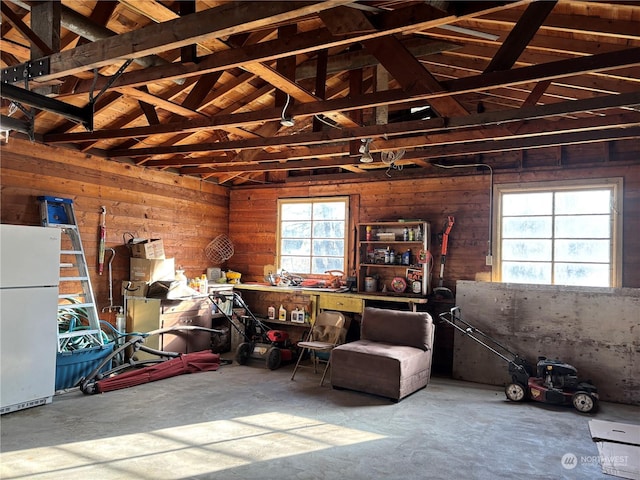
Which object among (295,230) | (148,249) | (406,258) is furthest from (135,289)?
(406,258)

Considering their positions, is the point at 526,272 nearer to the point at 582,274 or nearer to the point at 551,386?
the point at 582,274

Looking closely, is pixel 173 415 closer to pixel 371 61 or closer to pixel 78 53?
pixel 78 53

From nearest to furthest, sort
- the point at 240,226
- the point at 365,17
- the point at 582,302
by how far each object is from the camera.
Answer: the point at 365,17 < the point at 582,302 < the point at 240,226

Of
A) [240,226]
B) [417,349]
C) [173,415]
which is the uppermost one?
[240,226]

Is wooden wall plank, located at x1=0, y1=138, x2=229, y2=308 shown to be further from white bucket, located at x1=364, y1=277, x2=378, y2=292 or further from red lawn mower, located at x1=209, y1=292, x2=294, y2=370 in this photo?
white bucket, located at x1=364, y1=277, x2=378, y2=292

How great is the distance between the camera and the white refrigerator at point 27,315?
398cm

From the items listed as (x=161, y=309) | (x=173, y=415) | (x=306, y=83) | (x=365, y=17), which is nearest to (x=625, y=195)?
(x=306, y=83)

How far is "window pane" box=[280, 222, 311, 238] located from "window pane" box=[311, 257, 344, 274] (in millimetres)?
471

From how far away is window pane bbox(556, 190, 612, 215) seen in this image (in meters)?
5.27

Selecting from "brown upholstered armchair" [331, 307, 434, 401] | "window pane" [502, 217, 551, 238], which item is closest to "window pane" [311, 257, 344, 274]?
"brown upholstered armchair" [331, 307, 434, 401]

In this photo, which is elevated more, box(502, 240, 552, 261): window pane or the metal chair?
box(502, 240, 552, 261): window pane

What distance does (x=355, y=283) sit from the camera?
6.51 meters

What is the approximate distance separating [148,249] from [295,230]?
2.39 metres

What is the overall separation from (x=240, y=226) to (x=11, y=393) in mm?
4437
